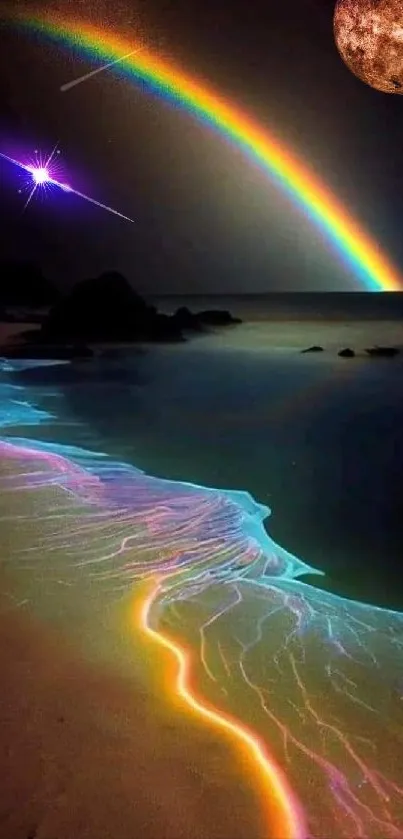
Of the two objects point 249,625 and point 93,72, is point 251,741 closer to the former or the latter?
point 249,625

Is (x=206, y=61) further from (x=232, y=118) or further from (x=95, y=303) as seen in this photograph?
(x=95, y=303)

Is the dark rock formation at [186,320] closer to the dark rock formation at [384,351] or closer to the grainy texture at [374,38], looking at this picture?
the dark rock formation at [384,351]

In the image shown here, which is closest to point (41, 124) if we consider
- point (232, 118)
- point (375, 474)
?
point (232, 118)

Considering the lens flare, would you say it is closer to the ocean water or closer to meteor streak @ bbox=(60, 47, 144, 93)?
meteor streak @ bbox=(60, 47, 144, 93)

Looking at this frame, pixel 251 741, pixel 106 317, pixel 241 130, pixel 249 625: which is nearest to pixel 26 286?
pixel 106 317

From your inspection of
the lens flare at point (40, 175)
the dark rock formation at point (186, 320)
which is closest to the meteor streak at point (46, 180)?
A: the lens flare at point (40, 175)
